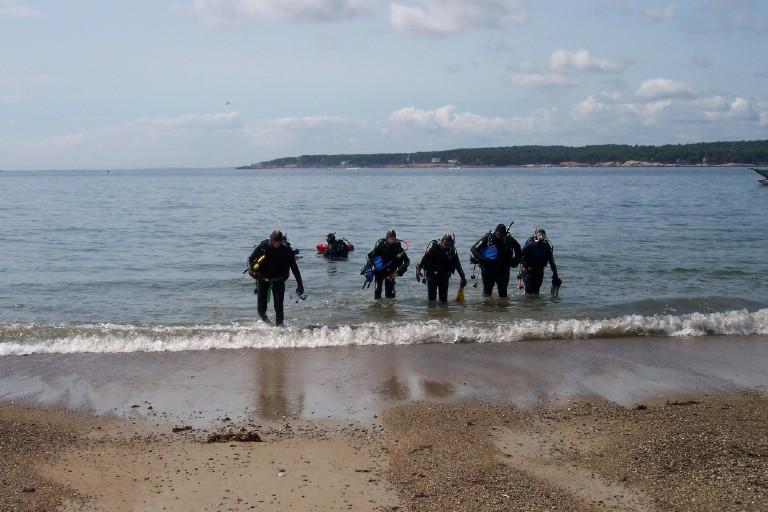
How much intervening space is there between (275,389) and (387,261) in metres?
5.38

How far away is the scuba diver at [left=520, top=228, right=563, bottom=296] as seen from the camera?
13.4m

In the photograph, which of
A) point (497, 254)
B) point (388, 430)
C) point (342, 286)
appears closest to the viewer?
point (388, 430)

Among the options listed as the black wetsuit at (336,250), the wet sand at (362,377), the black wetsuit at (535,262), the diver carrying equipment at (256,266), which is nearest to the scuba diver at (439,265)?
the black wetsuit at (535,262)

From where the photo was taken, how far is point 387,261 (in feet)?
43.4

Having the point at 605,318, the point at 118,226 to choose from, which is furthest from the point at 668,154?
the point at 605,318

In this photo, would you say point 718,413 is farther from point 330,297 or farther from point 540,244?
point 330,297

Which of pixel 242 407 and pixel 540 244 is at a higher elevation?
pixel 540 244

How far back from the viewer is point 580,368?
29.9ft

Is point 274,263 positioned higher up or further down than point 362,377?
higher up

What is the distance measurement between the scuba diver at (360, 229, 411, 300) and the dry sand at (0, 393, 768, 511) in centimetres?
572

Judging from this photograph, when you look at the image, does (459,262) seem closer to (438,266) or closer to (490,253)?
(438,266)

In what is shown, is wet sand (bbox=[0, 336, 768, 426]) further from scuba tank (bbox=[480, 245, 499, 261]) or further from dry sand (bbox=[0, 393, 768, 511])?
scuba tank (bbox=[480, 245, 499, 261])

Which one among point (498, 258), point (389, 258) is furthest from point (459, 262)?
point (389, 258)

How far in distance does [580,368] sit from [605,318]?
12.2ft
